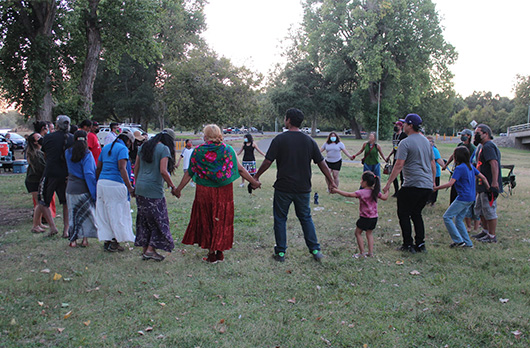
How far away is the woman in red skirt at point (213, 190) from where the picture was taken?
215 inches

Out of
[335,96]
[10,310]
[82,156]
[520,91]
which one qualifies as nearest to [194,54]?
[335,96]

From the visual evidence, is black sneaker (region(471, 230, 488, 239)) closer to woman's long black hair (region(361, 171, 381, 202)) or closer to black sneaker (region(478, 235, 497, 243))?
black sneaker (region(478, 235, 497, 243))

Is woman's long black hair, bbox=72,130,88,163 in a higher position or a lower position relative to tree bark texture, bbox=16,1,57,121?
lower

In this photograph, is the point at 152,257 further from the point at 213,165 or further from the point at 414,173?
the point at 414,173

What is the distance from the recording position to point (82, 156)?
617cm

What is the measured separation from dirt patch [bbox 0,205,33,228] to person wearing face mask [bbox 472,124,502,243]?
905cm

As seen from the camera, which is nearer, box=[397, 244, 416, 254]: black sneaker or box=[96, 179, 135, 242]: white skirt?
box=[96, 179, 135, 242]: white skirt

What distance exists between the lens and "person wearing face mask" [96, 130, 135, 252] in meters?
5.84

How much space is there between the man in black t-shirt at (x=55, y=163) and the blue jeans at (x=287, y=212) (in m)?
3.64

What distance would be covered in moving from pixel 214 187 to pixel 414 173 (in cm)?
302

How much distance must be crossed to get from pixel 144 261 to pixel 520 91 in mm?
→ 86066

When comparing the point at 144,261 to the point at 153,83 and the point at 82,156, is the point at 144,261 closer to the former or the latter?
the point at 82,156

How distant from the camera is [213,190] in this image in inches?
217

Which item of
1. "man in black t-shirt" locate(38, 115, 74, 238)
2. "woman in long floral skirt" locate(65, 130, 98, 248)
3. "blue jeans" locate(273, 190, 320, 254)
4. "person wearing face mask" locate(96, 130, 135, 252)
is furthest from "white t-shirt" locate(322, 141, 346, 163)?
"man in black t-shirt" locate(38, 115, 74, 238)
